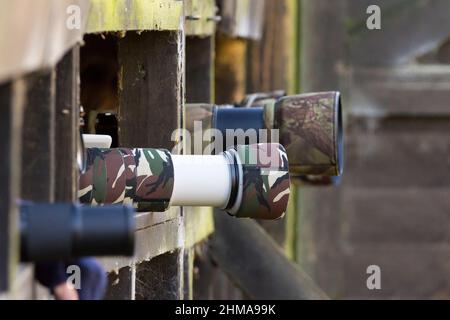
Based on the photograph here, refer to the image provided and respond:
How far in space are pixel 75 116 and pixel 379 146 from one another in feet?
18.1

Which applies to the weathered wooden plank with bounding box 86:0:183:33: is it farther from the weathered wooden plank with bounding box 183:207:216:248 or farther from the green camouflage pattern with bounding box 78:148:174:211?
the weathered wooden plank with bounding box 183:207:216:248

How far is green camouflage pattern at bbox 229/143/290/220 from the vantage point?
124 inches

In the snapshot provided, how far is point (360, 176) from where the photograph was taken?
791 centimetres

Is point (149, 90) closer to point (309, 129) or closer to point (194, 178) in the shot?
point (309, 129)

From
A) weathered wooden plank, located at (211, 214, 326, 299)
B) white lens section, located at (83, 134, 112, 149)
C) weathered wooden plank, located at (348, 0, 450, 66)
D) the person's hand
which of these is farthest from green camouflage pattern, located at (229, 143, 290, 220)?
weathered wooden plank, located at (348, 0, 450, 66)

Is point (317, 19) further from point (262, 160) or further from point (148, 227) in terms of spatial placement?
point (262, 160)

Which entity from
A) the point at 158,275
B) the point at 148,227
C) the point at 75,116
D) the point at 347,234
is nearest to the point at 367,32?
the point at 347,234

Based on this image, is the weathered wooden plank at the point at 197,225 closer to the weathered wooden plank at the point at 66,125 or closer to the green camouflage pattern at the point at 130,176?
the green camouflage pattern at the point at 130,176

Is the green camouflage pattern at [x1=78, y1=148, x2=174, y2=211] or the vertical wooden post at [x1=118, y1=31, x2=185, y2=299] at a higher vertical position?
the vertical wooden post at [x1=118, y1=31, x2=185, y2=299]

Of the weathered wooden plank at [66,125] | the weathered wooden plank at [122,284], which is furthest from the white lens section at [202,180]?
the weathered wooden plank at [122,284]

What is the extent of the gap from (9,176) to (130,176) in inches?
41.2

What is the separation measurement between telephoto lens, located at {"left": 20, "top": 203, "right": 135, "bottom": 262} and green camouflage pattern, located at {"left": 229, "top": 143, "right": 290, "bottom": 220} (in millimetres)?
908

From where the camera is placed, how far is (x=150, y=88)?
13.0ft

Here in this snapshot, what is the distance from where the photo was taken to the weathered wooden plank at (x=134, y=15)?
3199mm
